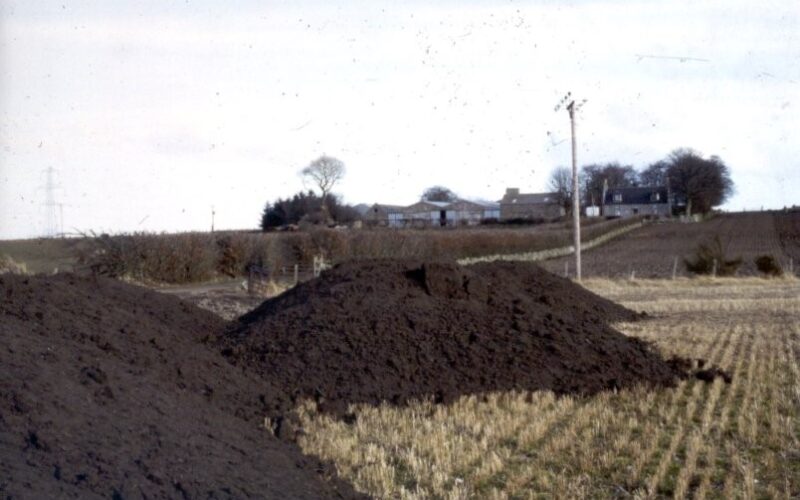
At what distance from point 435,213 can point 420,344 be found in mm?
72718

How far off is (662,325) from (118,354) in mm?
15069

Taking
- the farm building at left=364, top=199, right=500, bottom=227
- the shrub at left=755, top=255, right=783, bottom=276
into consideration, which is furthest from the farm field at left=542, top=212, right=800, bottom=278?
the farm building at left=364, top=199, right=500, bottom=227

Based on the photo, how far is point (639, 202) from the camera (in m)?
110

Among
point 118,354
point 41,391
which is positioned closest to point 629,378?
point 118,354

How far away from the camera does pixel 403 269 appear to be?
16.9 metres

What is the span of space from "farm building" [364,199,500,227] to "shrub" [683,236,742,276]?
26.6m

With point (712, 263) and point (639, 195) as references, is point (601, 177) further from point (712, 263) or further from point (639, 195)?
point (712, 263)

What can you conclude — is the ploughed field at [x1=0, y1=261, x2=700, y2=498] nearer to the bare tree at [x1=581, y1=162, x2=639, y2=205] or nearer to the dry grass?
the dry grass

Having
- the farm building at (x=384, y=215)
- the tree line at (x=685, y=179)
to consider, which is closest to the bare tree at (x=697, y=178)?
the tree line at (x=685, y=179)

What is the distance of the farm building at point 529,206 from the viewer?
8669 centimetres

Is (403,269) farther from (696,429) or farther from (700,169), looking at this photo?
(700,169)

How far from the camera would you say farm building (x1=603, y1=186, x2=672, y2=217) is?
107 m

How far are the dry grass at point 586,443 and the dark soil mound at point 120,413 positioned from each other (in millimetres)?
912

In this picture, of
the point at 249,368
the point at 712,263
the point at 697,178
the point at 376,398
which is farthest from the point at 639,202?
the point at 376,398
